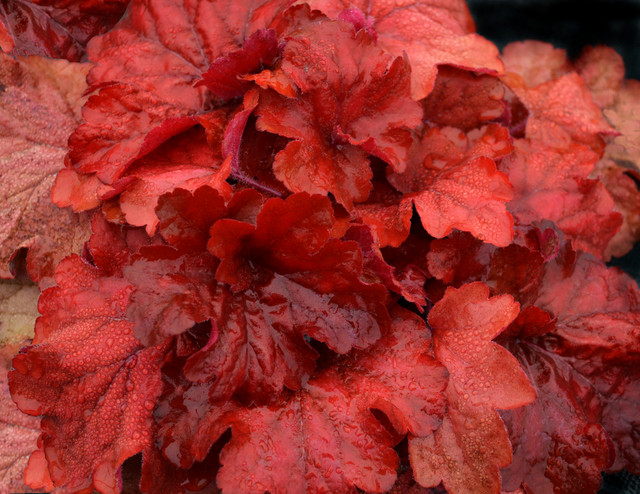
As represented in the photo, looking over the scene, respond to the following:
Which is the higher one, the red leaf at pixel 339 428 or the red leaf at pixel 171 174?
the red leaf at pixel 171 174

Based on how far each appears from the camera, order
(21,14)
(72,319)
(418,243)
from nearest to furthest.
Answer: (72,319) < (418,243) < (21,14)

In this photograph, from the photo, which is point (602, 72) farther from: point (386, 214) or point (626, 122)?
point (386, 214)

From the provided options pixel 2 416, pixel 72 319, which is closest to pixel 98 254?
pixel 72 319

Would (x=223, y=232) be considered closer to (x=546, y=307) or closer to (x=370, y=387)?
(x=370, y=387)

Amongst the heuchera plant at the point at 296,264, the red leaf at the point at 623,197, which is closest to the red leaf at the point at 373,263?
the heuchera plant at the point at 296,264

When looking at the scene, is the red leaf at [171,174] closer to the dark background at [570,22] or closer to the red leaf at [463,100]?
the red leaf at [463,100]

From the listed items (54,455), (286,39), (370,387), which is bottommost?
(54,455)
